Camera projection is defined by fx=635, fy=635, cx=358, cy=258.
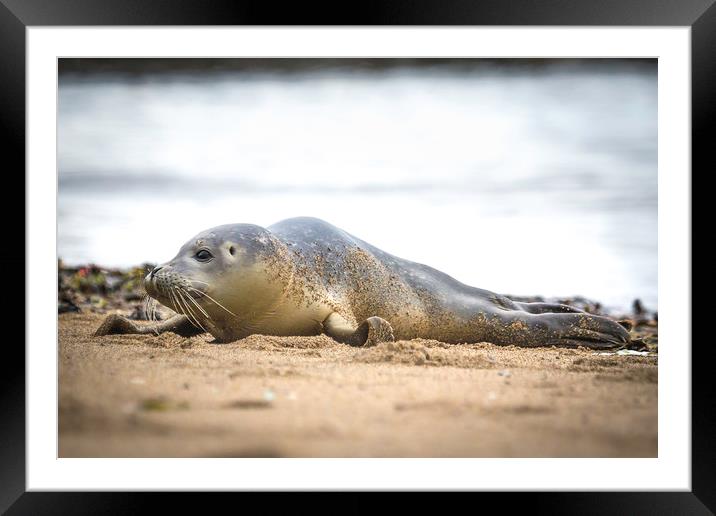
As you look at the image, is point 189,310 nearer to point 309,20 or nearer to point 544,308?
point 309,20

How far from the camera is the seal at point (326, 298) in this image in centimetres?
428

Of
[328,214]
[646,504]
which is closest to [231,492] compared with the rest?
[646,504]

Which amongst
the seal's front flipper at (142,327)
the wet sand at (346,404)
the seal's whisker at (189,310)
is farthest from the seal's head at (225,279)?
the wet sand at (346,404)

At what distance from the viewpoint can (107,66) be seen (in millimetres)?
4352

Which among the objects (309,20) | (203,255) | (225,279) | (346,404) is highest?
(309,20)

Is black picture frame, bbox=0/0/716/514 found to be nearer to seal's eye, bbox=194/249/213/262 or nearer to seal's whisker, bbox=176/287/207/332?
seal's whisker, bbox=176/287/207/332

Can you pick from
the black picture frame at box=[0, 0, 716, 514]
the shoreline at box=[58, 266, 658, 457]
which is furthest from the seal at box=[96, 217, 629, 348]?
the black picture frame at box=[0, 0, 716, 514]

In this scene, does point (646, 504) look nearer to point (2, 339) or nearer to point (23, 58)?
point (2, 339)

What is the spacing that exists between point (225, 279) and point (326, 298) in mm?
766

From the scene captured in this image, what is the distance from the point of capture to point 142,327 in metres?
4.68

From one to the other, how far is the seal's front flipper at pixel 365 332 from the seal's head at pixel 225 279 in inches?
19.0

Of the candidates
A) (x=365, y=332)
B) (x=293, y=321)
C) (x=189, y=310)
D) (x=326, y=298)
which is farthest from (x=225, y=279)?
(x=365, y=332)

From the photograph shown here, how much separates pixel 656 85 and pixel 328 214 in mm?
3505

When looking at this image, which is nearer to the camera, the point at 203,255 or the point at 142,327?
the point at 203,255
